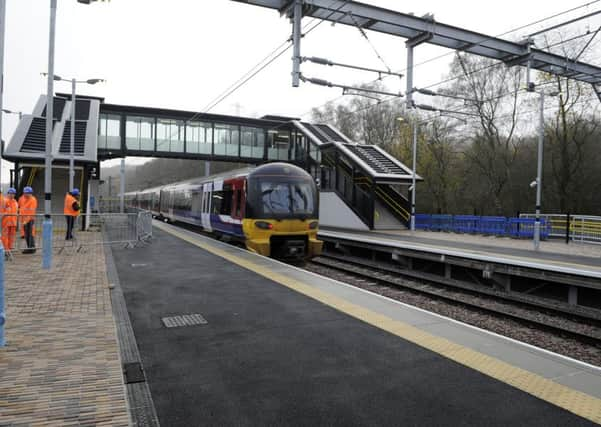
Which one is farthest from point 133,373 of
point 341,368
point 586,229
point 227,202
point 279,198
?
point 586,229

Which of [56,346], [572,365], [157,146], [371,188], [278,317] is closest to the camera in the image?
[572,365]

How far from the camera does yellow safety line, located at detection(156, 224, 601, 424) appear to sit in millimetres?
3688

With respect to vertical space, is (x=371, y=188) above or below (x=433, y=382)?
above

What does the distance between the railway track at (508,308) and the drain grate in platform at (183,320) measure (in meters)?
5.90

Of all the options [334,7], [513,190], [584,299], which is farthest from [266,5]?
[513,190]

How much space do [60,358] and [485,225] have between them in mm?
23079

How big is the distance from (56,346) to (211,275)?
16.3 ft

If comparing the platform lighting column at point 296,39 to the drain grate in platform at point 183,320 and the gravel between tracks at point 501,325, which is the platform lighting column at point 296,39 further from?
the drain grate in platform at point 183,320

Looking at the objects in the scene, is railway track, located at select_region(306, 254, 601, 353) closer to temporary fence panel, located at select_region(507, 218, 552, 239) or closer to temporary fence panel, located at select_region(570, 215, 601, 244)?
temporary fence panel, located at select_region(507, 218, 552, 239)

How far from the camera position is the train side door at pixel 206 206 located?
19.1m

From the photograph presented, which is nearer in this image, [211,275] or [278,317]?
[278,317]

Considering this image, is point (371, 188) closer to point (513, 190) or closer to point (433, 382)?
point (513, 190)

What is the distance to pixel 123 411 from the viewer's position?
338 centimetres

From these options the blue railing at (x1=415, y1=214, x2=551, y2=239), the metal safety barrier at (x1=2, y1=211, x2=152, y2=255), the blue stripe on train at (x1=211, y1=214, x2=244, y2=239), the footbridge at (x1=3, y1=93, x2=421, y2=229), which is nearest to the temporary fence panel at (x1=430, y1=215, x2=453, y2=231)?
the blue railing at (x1=415, y1=214, x2=551, y2=239)
